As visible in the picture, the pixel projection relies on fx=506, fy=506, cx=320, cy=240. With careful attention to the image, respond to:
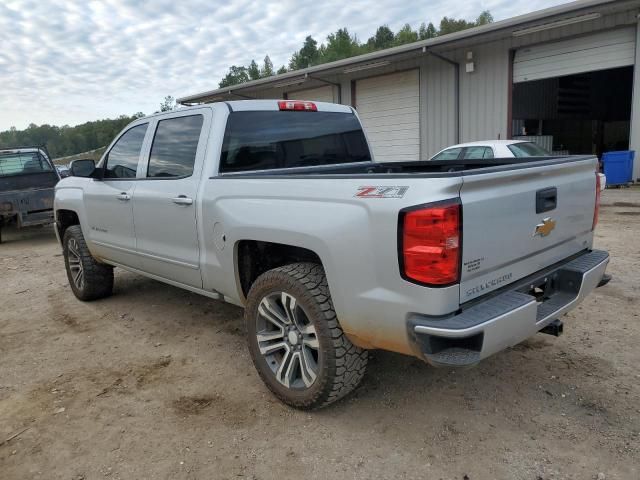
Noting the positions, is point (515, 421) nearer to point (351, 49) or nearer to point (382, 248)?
point (382, 248)

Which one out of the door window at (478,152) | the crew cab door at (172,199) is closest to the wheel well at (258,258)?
the crew cab door at (172,199)

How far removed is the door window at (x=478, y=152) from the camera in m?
9.22

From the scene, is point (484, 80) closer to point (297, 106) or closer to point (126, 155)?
point (297, 106)

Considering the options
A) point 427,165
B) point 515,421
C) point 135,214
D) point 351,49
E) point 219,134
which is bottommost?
point 515,421

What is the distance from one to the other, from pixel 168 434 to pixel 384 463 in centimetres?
127

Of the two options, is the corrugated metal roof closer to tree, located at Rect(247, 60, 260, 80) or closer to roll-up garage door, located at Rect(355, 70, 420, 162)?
roll-up garage door, located at Rect(355, 70, 420, 162)

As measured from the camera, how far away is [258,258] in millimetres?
3580

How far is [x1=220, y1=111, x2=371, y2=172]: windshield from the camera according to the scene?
3.74 meters

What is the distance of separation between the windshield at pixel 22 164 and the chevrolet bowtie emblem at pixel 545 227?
11.4m

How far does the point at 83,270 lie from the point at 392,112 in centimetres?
1278

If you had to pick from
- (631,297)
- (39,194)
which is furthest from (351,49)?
(631,297)

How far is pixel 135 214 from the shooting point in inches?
173

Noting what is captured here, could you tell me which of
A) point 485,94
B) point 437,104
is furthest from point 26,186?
point 485,94

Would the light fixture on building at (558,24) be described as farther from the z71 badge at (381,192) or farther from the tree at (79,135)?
the tree at (79,135)
